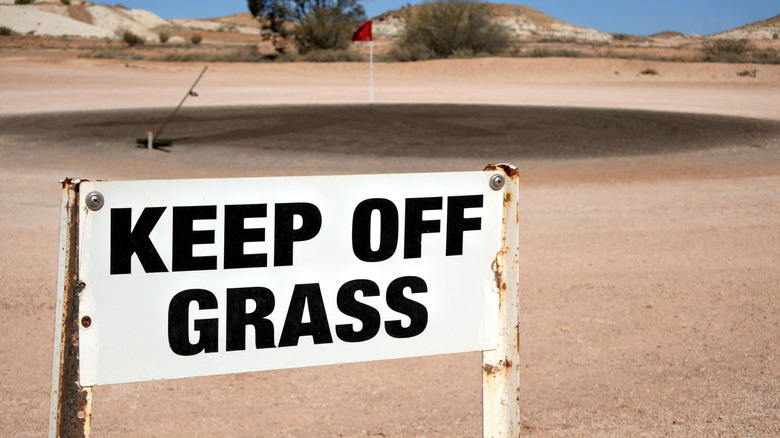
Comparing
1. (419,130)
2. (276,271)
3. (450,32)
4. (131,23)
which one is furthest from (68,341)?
(131,23)

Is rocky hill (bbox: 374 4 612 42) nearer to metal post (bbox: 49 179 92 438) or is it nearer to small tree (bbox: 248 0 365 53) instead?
small tree (bbox: 248 0 365 53)

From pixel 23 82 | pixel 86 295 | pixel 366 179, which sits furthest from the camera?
pixel 23 82

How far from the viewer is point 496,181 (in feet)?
8.29

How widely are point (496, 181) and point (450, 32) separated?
5625 cm

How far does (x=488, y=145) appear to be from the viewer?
17703 millimetres

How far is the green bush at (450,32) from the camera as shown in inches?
2259

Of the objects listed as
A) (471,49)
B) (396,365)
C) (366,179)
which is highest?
(471,49)

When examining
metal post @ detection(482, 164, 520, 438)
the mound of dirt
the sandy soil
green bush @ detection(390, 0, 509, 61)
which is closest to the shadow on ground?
the sandy soil

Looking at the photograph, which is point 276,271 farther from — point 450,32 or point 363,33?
point 450,32

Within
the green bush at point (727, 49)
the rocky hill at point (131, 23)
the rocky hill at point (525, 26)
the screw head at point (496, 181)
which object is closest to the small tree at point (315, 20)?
the rocky hill at point (131, 23)

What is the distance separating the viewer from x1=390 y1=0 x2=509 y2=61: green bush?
57375 millimetres

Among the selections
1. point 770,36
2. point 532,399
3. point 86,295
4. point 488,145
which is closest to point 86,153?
point 488,145

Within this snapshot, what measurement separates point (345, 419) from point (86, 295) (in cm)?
274

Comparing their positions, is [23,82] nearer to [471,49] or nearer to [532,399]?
[471,49]
